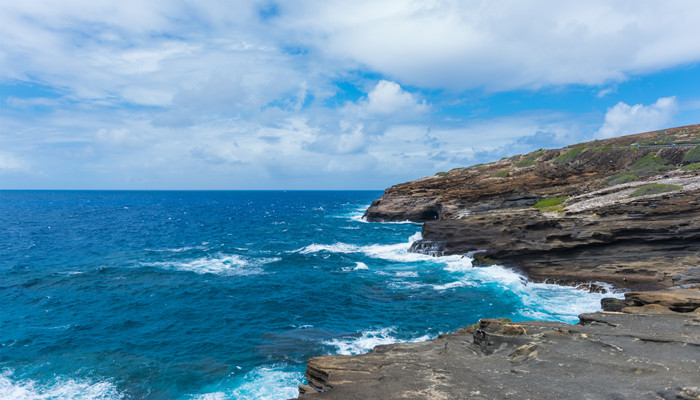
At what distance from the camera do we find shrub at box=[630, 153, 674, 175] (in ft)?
184

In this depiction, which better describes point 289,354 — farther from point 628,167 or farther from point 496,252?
point 628,167

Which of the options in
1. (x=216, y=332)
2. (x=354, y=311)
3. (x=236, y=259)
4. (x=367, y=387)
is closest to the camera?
(x=367, y=387)

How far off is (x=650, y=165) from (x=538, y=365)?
6234 cm

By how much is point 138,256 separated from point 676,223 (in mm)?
63440

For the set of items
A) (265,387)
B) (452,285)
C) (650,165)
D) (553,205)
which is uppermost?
(650,165)

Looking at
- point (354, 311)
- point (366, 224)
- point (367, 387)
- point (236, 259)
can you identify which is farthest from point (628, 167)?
point (367, 387)

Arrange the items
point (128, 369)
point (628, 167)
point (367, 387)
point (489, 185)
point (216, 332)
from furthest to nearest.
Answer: point (489, 185), point (628, 167), point (216, 332), point (128, 369), point (367, 387)

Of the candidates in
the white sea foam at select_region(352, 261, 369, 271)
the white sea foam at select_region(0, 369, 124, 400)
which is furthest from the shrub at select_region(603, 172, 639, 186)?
the white sea foam at select_region(0, 369, 124, 400)

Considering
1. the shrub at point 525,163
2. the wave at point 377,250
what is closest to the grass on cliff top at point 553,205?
the wave at point 377,250

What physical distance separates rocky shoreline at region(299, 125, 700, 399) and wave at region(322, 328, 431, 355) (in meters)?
6.89

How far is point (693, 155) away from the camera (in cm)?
5694

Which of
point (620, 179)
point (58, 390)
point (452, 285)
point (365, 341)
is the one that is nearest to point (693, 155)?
point (620, 179)

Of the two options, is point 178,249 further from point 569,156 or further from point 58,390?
point 569,156

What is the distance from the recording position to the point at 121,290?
1511 inches
